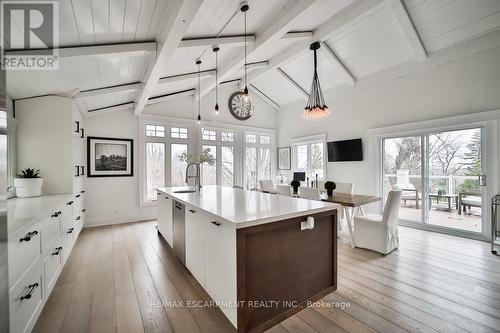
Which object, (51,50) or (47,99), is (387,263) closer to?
(51,50)

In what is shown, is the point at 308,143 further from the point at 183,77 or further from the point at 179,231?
the point at 179,231

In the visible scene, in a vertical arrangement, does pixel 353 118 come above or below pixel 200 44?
below

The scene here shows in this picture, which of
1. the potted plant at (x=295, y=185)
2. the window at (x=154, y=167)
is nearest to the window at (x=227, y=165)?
the window at (x=154, y=167)

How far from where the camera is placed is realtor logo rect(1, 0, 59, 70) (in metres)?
1.42

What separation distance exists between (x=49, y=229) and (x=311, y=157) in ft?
18.9

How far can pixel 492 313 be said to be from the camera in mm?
1748

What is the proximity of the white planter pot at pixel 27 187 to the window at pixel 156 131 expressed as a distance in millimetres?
2670

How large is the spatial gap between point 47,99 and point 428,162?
21.2 feet

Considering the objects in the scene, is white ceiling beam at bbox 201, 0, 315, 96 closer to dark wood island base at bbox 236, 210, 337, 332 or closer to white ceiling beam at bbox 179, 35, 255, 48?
white ceiling beam at bbox 179, 35, 255, 48

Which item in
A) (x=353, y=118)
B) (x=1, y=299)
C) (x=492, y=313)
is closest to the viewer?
(x=1, y=299)

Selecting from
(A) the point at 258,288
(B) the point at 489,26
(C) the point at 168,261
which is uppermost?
(B) the point at 489,26

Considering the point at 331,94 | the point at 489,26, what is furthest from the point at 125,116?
the point at 489,26

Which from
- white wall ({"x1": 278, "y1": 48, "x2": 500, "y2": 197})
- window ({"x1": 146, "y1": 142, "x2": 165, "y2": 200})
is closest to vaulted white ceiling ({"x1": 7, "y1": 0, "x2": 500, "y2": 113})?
white wall ({"x1": 278, "y1": 48, "x2": 500, "y2": 197})

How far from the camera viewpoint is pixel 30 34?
165 centimetres
